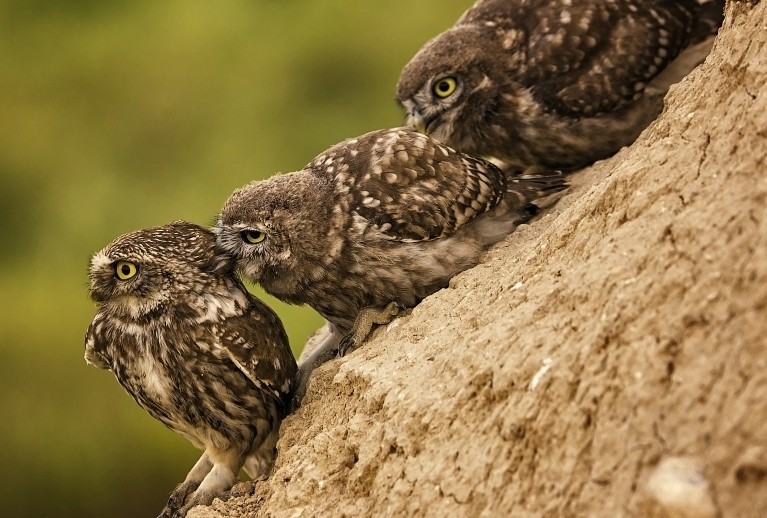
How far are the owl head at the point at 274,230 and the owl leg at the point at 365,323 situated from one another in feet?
0.93

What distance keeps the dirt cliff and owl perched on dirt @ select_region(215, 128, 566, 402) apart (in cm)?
49

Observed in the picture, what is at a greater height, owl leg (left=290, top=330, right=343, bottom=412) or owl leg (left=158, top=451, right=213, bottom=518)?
owl leg (left=290, top=330, right=343, bottom=412)

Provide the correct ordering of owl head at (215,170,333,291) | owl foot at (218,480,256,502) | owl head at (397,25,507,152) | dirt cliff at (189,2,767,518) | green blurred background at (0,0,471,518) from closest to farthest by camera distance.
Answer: dirt cliff at (189,2,767,518)
owl foot at (218,480,256,502)
owl head at (215,170,333,291)
owl head at (397,25,507,152)
green blurred background at (0,0,471,518)

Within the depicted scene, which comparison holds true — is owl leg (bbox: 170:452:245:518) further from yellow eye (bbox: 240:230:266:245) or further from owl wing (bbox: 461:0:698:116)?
owl wing (bbox: 461:0:698:116)

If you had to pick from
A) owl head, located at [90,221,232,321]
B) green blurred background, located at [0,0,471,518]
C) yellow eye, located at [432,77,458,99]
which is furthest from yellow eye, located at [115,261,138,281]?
green blurred background, located at [0,0,471,518]

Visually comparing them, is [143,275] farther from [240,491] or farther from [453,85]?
[453,85]

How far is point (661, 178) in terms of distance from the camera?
2.39m

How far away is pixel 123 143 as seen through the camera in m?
6.00

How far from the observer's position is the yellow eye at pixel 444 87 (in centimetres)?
430

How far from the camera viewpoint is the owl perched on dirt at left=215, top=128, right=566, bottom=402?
11.5 ft

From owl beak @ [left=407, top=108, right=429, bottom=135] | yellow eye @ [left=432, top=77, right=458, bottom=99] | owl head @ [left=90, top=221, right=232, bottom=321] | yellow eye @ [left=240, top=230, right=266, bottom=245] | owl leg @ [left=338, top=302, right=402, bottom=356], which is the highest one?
owl head @ [left=90, top=221, right=232, bottom=321]

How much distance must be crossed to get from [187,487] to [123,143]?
306cm

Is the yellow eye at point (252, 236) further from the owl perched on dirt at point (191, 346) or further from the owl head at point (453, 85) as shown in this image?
the owl head at point (453, 85)

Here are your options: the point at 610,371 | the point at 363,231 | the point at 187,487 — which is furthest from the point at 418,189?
the point at 610,371
